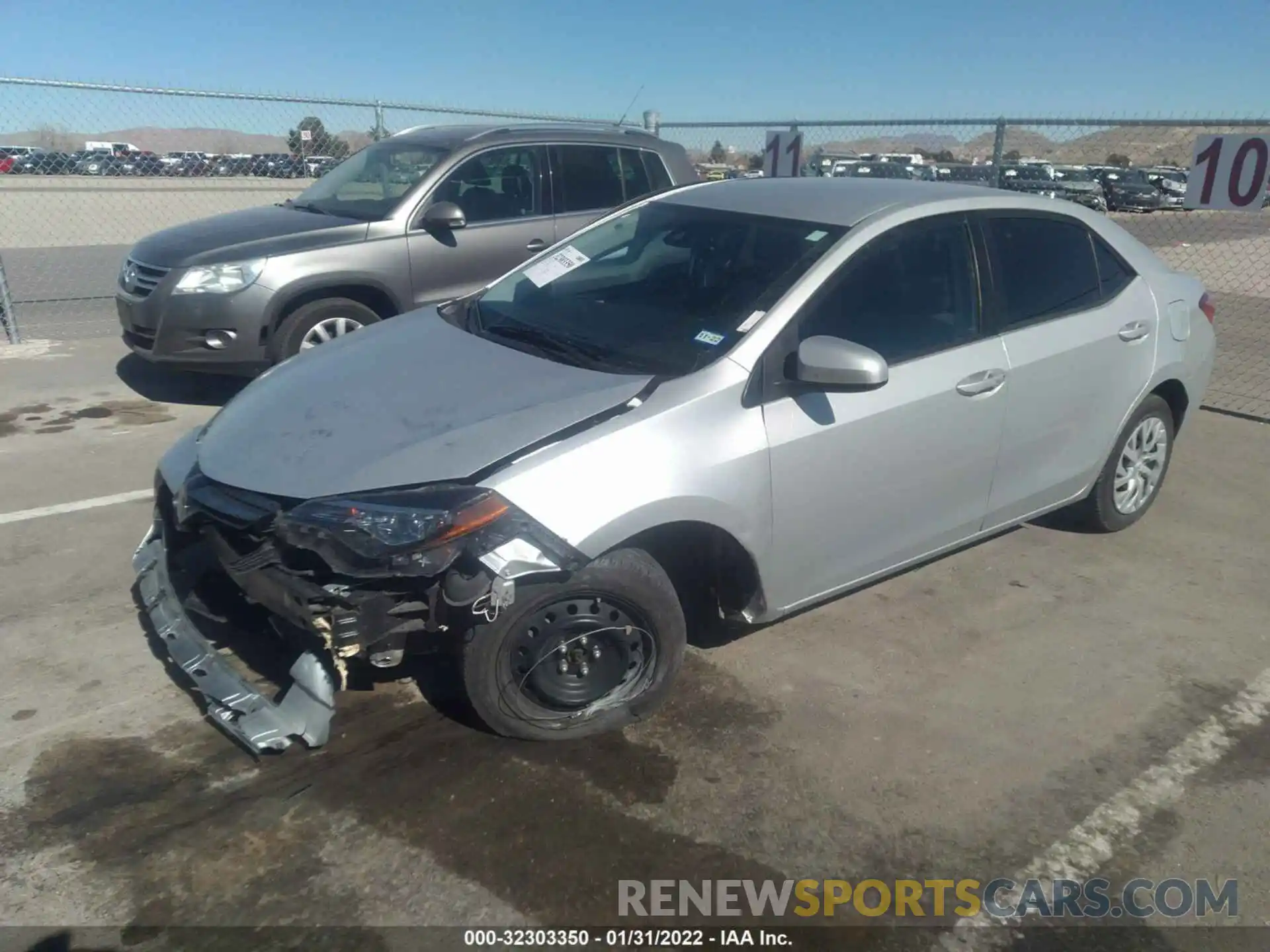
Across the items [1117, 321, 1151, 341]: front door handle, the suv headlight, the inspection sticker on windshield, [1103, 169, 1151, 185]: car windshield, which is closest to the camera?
the inspection sticker on windshield

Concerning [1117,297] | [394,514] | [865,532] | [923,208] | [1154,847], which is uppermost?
[923,208]

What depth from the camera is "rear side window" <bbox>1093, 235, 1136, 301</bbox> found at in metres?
4.55

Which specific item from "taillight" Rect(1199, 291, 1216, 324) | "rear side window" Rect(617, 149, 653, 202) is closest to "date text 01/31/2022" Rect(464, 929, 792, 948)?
"taillight" Rect(1199, 291, 1216, 324)

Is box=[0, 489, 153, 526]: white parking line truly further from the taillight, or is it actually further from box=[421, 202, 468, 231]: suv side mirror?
the taillight

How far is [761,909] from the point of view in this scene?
103 inches

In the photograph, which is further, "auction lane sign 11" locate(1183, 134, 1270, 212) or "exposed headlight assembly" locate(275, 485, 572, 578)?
"auction lane sign 11" locate(1183, 134, 1270, 212)

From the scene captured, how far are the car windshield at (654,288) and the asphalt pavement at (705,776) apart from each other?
1.25m

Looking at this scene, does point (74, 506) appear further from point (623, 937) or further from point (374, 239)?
point (623, 937)

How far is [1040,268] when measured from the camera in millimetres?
Result: 4281

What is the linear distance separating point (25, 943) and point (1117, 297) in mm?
4745

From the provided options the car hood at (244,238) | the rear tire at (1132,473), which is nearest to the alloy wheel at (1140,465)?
the rear tire at (1132,473)

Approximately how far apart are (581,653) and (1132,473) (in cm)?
327

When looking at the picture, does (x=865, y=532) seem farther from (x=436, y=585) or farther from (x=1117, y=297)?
(x=1117, y=297)

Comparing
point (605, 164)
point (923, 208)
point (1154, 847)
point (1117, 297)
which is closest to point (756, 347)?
point (923, 208)
